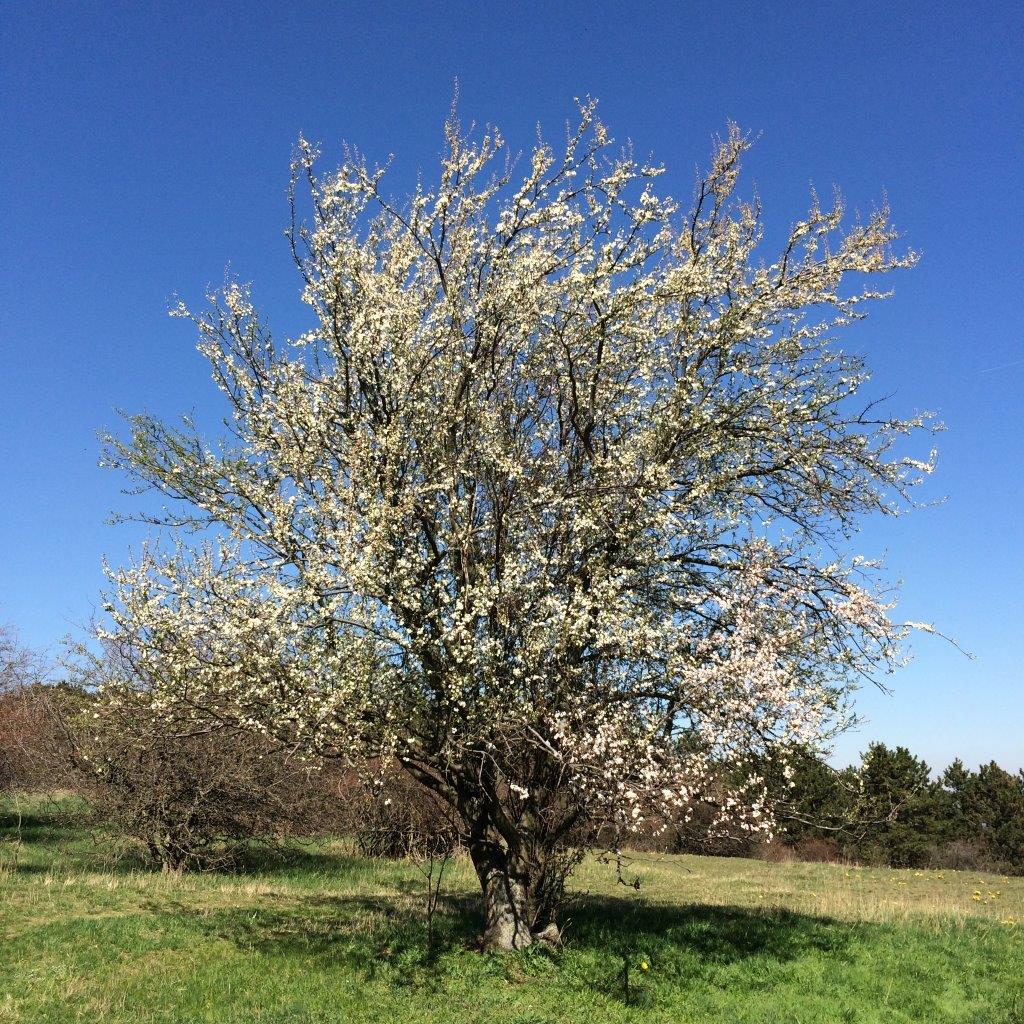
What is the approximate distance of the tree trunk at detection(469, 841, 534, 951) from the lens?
13.2 metres

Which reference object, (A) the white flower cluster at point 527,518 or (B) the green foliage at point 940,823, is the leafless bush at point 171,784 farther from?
(B) the green foliage at point 940,823

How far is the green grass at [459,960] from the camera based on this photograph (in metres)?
10.8

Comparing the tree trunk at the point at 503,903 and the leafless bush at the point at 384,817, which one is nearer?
the tree trunk at the point at 503,903

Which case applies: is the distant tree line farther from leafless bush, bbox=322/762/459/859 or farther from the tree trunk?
the tree trunk

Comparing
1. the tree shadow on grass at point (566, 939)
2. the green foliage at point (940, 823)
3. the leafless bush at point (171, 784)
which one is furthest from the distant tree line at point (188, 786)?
the green foliage at point (940, 823)

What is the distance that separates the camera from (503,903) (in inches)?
525

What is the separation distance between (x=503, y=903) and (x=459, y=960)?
Result: 1075mm

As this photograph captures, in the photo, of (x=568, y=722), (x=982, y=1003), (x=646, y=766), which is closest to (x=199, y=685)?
(x=568, y=722)

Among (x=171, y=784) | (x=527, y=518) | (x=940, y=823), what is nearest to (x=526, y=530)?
(x=527, y=518)

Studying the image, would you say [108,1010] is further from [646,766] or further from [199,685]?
[646,766]

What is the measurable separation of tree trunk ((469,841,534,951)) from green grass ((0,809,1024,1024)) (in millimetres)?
465

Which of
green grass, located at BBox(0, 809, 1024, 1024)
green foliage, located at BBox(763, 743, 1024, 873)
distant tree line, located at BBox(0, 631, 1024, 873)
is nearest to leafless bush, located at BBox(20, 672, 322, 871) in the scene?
distant tree line, located at BBox(0, 631, 1024, 873)

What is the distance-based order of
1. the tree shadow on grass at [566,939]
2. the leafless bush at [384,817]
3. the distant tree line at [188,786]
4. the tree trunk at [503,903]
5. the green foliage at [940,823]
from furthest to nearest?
the green foliage at [940,823] < the leafless bush at [384,817] < the distant tree line at [188,786] < the tree trunk at [503,903] < the tree shadow on grass at [566,939]

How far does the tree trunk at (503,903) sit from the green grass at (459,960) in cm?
46
